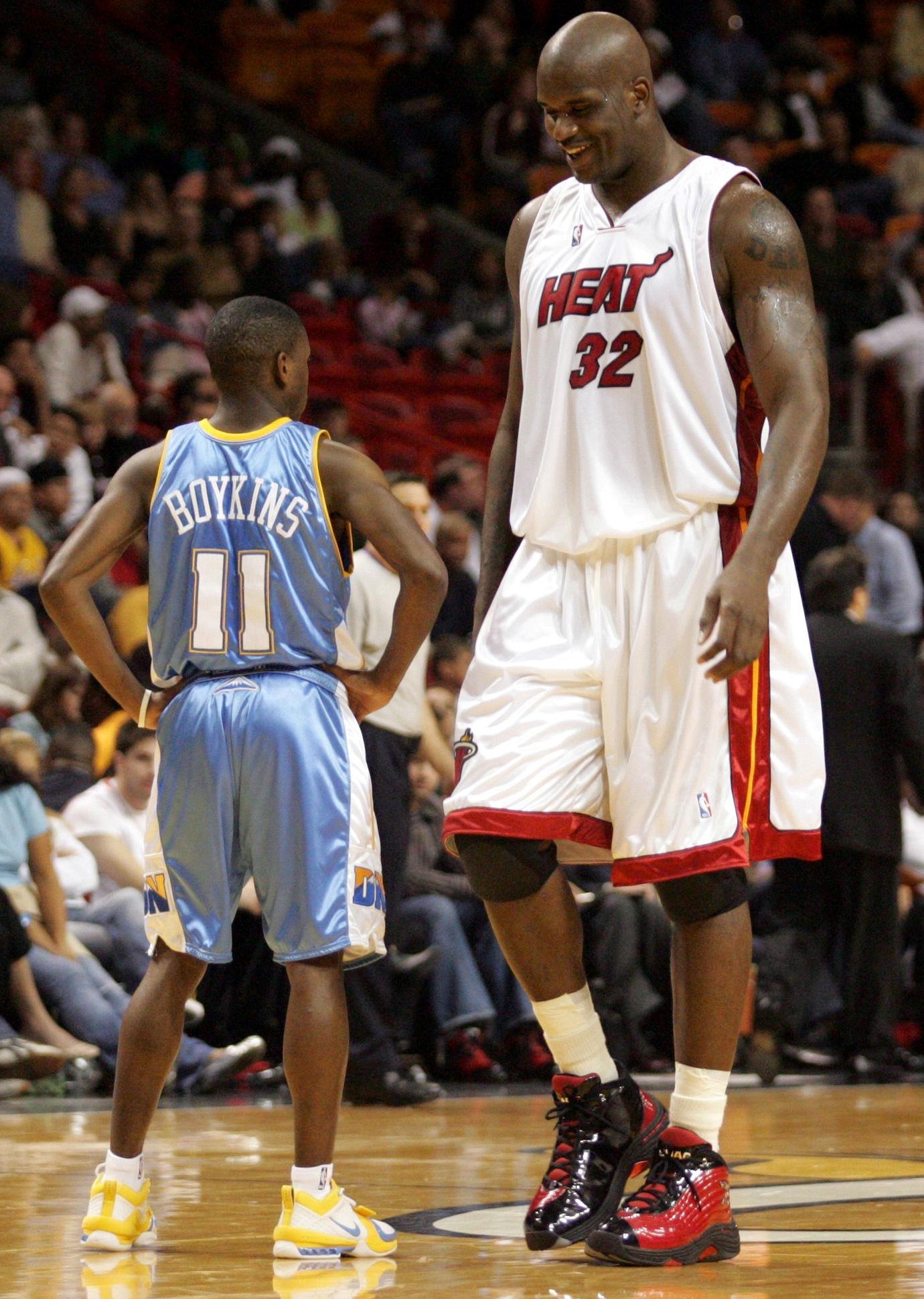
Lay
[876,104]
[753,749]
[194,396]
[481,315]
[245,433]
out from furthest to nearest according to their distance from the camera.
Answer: [876,104]
[481,315]
[194,396]
[245,433]
[753,749]

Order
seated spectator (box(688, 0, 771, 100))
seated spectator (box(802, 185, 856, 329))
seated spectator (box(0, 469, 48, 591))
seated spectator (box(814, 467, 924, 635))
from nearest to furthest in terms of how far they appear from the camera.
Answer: seated spectator (box(0, 469, 48, 591)), seated spectator (box(814, 467, 924, 635)), seated spectator (box(802, 185, 856, 329)), seated spectator (box(688, 0, 771, 100))

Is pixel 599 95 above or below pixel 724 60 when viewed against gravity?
below

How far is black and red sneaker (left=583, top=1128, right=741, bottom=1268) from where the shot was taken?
328 centimetres

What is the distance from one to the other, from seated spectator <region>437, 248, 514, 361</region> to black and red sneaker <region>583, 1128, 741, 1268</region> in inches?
446

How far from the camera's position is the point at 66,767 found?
7.70m

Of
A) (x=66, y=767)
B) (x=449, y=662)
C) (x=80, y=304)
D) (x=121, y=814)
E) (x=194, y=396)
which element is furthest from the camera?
(x=80, y=304)

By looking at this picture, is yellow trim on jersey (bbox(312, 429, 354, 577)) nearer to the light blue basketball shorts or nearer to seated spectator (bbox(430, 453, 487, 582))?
the light blue basketball shorts

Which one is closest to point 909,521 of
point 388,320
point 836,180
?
point 388,320

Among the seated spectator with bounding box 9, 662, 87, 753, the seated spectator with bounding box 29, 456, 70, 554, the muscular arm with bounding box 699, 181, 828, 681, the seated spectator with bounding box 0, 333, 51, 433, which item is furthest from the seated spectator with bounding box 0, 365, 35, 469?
the muscular arm with bounding box 699, 181, 828, 681

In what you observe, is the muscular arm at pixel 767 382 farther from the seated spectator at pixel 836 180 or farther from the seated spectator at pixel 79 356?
the seated spectator at pixel 836 180

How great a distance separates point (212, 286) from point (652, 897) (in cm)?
675

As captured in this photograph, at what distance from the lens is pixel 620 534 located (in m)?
3.45

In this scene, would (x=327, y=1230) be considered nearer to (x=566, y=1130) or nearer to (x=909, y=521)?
(x=566, y=1130)

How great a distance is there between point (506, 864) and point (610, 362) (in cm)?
87
